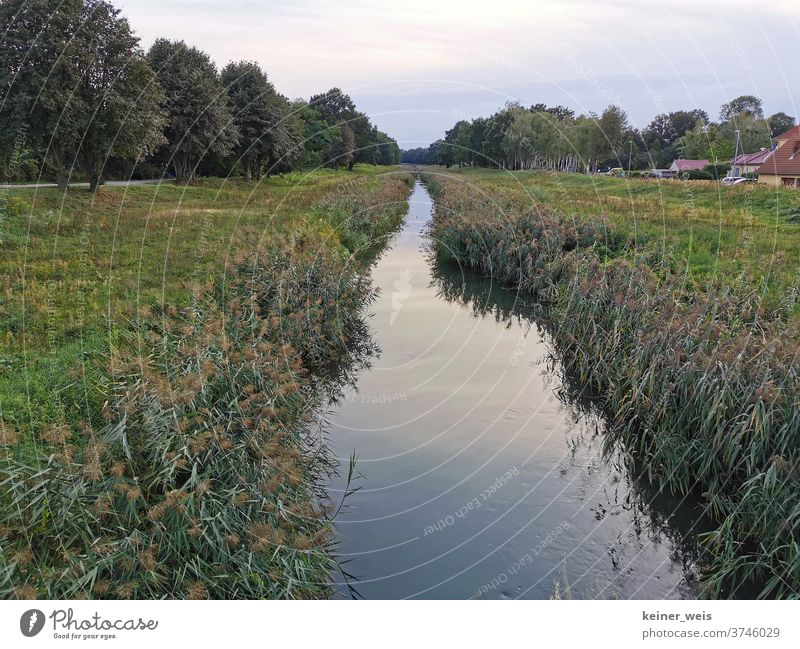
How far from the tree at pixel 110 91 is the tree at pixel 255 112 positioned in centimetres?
2000

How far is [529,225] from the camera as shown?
27.8 metres

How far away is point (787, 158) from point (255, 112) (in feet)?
139

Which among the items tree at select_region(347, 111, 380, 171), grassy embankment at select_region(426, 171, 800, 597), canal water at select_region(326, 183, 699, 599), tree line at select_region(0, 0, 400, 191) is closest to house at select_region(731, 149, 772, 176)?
grassy embankment at select_region(426, 171, 800, 597)

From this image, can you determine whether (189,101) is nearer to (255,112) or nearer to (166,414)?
(255,112)

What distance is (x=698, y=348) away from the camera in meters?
12.0

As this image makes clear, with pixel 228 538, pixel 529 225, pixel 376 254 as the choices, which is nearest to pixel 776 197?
pixel 529 225

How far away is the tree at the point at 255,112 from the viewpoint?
55.2 meters

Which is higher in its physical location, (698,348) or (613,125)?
(613,125)

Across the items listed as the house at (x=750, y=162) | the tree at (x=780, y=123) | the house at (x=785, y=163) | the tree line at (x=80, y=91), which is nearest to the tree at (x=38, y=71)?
the tree line at (x=80, y=91)

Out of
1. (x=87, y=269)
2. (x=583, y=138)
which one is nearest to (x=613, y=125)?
(x=583, y=138)

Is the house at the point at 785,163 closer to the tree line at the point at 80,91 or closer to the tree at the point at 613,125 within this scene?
the tree at the point at 613,125

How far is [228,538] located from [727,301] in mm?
11221

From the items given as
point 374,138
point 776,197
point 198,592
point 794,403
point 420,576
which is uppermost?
point 374,138
